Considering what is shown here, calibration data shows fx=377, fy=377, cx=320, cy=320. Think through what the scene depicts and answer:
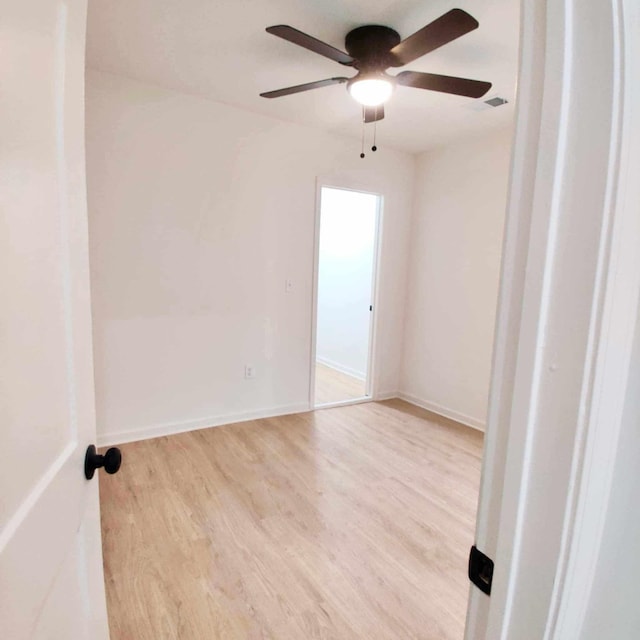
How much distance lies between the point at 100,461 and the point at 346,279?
176 inches

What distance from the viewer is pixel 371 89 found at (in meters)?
1.98

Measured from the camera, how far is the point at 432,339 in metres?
3.92

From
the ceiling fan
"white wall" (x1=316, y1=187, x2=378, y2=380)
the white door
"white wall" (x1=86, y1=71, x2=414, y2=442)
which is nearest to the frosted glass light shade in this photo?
the ceiling fan

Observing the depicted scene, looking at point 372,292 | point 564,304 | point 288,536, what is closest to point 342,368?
point 372,292

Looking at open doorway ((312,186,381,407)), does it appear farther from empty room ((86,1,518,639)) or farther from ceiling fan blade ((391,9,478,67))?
ceiling fan blade ((391,9,478,67))

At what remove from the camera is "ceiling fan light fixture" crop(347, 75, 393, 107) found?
6.33 feet

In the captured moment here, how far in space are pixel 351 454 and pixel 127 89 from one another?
10.1ft

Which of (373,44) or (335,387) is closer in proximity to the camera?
(373,44)

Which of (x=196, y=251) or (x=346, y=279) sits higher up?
(x=196, y=251)

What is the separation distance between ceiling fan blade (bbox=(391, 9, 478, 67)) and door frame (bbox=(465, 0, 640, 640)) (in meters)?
1.22

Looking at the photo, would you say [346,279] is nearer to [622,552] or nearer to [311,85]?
[311,85]

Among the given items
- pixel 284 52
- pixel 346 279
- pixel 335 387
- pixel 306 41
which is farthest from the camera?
pixel 346 279

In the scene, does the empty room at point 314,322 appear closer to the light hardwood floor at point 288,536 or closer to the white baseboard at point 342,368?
the light hardwood floor at point 288,536

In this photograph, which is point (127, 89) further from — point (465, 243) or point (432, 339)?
point (432, 339)
